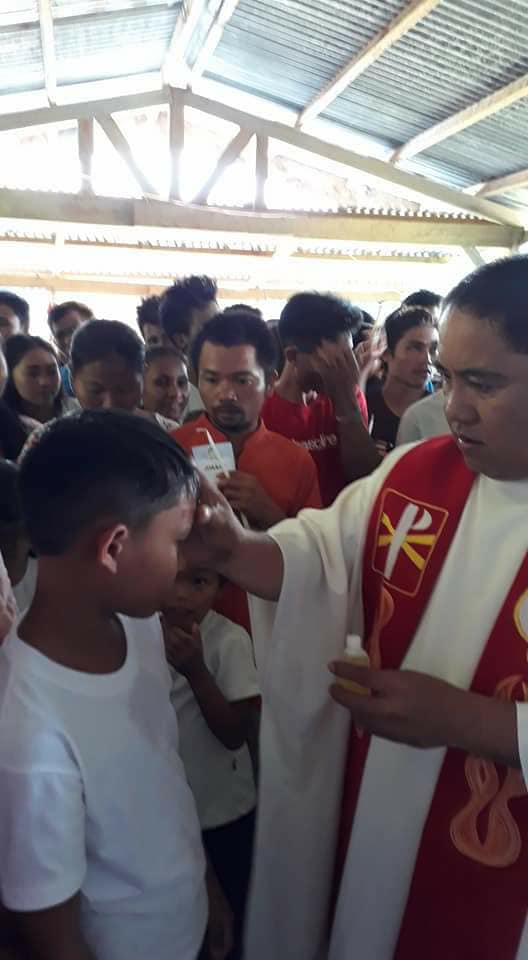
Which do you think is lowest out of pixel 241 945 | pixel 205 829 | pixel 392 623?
pixel 241 945

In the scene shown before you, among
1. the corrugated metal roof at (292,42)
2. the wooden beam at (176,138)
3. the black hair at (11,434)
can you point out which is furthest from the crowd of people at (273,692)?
the wooden beam at (176,138)

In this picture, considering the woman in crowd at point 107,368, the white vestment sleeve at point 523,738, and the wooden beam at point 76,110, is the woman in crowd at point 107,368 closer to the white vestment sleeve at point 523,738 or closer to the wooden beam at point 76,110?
the white vestment sleeve at point 523,738

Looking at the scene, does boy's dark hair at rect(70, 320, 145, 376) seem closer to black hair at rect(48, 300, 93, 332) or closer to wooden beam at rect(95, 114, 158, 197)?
black hair at rect(48, 300, 93, 332)

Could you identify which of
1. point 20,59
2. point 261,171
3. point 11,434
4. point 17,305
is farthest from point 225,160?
point 11,434

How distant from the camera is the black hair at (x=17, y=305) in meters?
4.05

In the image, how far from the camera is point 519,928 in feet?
3.89

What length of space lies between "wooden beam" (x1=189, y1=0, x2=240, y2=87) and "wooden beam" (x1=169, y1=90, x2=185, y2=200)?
233 mm

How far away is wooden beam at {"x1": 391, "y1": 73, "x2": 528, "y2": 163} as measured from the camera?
4.59m

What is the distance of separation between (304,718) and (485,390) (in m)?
0.74

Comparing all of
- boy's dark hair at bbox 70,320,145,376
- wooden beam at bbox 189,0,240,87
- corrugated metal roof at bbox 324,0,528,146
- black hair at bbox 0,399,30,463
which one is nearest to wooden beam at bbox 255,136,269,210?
corrugated metal roof at bbox 324,0,528,146

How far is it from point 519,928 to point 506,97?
4932mm

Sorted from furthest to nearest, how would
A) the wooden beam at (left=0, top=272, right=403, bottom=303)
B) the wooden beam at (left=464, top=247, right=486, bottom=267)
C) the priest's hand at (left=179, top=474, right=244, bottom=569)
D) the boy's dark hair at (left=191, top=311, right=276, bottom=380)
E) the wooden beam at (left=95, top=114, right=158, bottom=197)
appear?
the wooden beam at (left=0, top=272, right=403, bottom=303)
the wooden beam at (left=464, top=247, right=486, bottom=267)
the wooden beam at (left=95, top=114, right=158, bottom=197)
the boy's dark hair at (left=191, top=311, right=276, bottom=380)
the priest's hand at (left=179, top=474, right=244, bottom=569)

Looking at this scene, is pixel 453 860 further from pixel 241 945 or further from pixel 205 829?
pixel 241 945

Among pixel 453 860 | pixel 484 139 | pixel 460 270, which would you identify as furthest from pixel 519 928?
pixel 460 270
